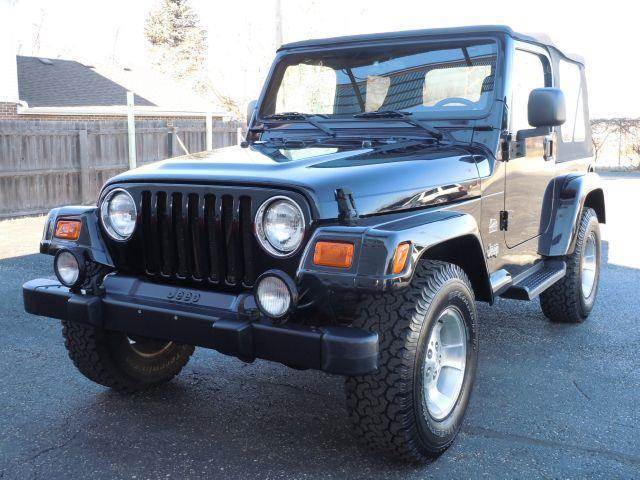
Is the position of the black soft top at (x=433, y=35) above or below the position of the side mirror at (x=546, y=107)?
above

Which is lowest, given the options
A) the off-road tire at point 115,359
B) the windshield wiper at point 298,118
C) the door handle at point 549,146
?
the off-road tire at point 115,359

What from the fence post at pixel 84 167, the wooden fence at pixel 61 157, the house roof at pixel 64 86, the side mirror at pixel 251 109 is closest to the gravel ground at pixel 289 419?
the side mirror at pixel 251 109

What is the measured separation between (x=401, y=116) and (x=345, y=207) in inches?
51.3

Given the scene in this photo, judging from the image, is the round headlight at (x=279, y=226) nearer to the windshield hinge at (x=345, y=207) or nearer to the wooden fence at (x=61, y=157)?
the windshield hinge at (x=345, y=207)

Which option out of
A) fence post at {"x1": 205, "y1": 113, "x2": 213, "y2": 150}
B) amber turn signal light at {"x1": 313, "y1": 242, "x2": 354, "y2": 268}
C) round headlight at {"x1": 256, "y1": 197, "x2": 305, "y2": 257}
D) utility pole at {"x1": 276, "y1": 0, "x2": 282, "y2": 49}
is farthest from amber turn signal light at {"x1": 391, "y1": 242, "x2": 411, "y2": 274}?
fence post at {"x1": 205, "y1": 113, "x2": 213, "y2": 150}

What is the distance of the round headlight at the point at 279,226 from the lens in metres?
2.74

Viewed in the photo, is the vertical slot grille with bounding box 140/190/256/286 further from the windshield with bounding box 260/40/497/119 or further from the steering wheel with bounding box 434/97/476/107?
the steering wheel with bounding box 434/97/476/107

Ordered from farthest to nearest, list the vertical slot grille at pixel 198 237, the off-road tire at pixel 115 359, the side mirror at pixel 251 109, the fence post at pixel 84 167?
the fence post at pixel 84 167, the side mirror at pixel 251 109, the off-road tire at pixel 115 359, the vertical slot grille at pixel 198 237

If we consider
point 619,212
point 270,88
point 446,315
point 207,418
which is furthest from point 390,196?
Answer: point 619,212

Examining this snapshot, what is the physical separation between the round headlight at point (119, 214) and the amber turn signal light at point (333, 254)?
1028 millimetres

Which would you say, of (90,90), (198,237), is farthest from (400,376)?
(90,90)

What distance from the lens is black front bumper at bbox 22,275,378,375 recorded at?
252cm

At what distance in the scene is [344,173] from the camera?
2.91 meters

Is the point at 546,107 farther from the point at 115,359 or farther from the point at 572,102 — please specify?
the point at 115,359
